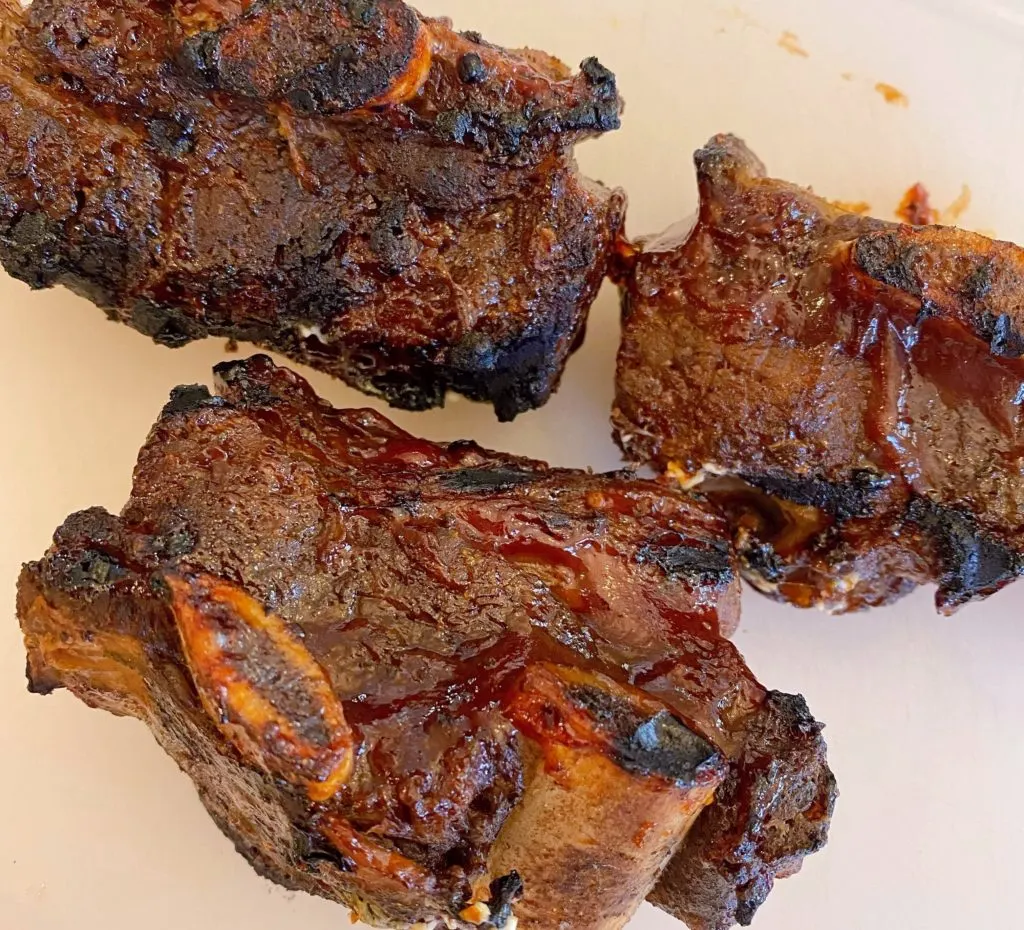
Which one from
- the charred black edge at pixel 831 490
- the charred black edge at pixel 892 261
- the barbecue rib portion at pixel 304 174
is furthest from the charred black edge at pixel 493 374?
the charred black edge at pixel 892 261

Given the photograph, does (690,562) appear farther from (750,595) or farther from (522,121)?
(522,121)

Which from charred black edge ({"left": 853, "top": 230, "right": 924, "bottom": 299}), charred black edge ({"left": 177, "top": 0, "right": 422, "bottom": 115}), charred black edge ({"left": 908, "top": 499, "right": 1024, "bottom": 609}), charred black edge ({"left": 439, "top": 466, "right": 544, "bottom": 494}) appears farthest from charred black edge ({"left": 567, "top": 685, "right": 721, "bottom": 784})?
charred black edge ({"left": 177, "top": 0, "right": 422, "bottom": 115})

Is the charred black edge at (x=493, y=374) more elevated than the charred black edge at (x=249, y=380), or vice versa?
the charred black edge at (x=493, y=374)

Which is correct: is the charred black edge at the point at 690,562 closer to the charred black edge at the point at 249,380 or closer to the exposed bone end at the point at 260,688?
the exposed bone end at the point at 260,688

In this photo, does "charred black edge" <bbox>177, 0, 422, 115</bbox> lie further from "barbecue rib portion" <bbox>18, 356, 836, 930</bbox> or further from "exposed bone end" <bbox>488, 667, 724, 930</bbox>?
"exposed bone end" <bbox>488, 667, 724, 930</bbox>

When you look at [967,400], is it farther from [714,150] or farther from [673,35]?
[673,35]

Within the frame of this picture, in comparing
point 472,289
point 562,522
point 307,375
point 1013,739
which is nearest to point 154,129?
point 472,289
